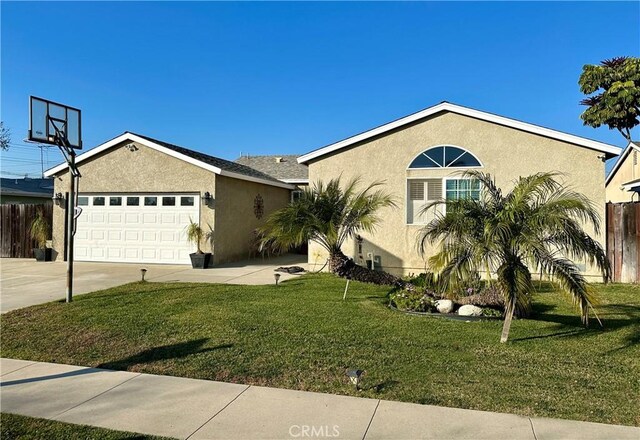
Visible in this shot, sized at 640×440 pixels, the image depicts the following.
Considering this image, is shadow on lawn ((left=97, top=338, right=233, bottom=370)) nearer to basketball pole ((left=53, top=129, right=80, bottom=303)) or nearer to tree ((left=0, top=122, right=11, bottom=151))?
basketball pole ((left=53, top=129, right=80, bottom=303))

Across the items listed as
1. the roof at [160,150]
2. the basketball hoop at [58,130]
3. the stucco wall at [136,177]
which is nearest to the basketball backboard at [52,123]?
the basketball hoop at [58,130]

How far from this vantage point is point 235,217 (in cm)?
1538

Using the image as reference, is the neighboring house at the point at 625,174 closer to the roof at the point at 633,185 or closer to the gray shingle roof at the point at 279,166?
the roof at the point at 633,185

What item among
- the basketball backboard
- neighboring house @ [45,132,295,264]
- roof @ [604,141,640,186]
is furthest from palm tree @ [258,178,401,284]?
roof @ [604,141,640,186]

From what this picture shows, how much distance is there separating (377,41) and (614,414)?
13343 mm

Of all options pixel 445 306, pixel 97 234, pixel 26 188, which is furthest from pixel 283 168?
pixel 26 188

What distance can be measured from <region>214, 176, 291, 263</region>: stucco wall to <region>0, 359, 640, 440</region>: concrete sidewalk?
977cm

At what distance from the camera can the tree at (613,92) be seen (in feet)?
70.1

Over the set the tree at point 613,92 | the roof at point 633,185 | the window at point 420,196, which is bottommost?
the window at point 420,196

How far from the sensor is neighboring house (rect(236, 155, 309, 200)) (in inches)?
798

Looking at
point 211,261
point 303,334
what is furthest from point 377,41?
point 303,334

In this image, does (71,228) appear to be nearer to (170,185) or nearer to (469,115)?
(170,185)

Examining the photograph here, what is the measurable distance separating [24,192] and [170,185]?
17.1 m

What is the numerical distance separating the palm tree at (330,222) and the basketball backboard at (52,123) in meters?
4.84
